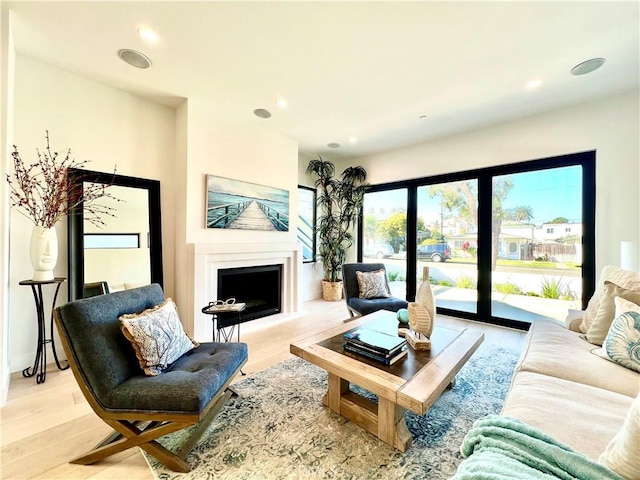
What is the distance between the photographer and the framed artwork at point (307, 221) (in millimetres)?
4954

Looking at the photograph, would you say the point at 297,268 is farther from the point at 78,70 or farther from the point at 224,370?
the point at 78,70

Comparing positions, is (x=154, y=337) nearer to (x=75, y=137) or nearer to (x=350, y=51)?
(x=75, y=137)

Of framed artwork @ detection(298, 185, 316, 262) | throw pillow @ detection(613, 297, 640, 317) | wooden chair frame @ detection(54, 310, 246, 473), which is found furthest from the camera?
framed artwork @ detection(298, 185, 316, 262)

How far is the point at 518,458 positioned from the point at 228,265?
3195 millimetres

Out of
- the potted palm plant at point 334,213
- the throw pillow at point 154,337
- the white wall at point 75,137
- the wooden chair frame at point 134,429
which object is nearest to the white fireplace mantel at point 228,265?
the white wall at point 75,137

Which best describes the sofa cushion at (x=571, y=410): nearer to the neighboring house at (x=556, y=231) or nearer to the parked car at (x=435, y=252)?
the neighboring house at (x=556, y=231)

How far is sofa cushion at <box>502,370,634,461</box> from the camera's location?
3.24 feet

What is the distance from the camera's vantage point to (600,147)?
2.99 m

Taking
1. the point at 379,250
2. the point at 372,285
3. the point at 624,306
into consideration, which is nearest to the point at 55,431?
the point at 372,285

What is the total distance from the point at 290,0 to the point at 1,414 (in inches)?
134

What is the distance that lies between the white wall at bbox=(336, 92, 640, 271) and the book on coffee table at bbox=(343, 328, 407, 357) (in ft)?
9.78

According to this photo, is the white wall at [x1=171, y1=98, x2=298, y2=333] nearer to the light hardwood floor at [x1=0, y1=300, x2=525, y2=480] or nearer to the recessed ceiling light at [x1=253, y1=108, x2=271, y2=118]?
the recessed ceiling light at [x1=253, y1=108, x2=271, y2=118]

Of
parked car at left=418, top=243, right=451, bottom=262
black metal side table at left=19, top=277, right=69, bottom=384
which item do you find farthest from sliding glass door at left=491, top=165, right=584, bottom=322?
black metal side table at left=19, top=277, right=69, bottom=384

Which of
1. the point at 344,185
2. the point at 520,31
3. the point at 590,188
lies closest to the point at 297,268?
the point at 344,185
